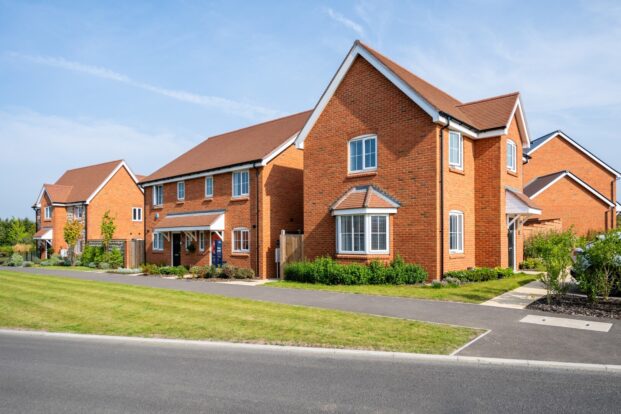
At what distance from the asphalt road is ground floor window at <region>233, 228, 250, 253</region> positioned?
15.4 meters

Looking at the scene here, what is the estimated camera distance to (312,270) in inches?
733

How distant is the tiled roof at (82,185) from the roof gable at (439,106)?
26.7 m

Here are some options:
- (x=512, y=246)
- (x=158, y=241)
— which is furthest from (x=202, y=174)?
(x=512, y=246)

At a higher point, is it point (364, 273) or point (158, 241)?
point (158, 241)

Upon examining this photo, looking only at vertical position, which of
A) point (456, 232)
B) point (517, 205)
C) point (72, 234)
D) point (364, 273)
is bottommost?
point (364, 273)

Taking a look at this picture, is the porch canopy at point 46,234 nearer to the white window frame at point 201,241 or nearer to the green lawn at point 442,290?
the white window frame at point 201,241

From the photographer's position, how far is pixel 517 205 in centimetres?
1961

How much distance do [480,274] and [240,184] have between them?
12.5 metres

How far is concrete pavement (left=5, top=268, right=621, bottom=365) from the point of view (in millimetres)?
7754

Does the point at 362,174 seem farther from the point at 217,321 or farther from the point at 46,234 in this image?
the point at 46,234

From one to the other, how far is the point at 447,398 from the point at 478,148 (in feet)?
53.2

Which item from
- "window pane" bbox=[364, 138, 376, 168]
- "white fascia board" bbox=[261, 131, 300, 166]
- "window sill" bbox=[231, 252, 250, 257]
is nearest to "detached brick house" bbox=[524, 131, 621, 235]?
"window pane" bbox=[364, 138, 376, 168]

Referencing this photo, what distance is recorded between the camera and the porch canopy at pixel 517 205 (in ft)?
63.5

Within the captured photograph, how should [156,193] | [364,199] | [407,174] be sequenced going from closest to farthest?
1. [407,174]
2. [364,199]
3. [156,193]
